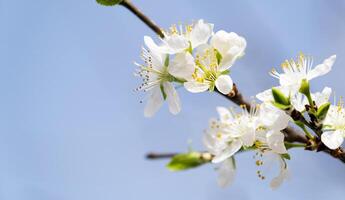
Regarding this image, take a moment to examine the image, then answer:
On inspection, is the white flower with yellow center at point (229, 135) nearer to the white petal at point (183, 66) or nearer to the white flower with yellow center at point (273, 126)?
the white flower with yellow center at point (273, 126)

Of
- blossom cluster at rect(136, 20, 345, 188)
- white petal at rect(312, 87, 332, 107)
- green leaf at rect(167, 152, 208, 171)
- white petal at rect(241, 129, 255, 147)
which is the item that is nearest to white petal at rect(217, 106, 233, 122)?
blossom cluster at rect(136, 20, 345, 188)

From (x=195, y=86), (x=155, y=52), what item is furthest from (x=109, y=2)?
(x=195, y=86)

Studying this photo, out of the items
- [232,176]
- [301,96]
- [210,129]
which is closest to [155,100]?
[210,129]

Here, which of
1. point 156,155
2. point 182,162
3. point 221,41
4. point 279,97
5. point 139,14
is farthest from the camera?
point 221,41

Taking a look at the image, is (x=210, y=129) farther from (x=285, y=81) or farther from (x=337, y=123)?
(x=337, y=123)

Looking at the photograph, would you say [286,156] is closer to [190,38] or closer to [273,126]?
[273,126]

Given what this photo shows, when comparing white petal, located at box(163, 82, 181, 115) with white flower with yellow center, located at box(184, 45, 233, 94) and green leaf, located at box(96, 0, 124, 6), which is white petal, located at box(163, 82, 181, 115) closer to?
white flower with yellow center, located at box(184, 45, 233, 94)
